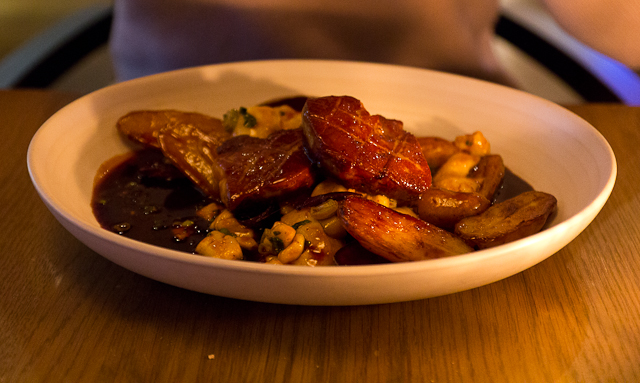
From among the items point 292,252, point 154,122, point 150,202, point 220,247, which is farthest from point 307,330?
point 154,122

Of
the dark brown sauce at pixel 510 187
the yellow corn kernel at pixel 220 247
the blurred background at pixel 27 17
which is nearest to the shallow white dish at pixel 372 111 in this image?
the dark brown sauce at pixel 510 187

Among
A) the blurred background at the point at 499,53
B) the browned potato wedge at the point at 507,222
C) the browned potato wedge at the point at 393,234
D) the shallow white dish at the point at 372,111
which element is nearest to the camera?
the shallow white dish at the point at 372,111

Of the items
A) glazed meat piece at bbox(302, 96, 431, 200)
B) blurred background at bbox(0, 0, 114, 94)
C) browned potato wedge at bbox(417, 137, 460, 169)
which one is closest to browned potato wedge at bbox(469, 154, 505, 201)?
browned potato wedge at bbox(417, 137, 460, 169)

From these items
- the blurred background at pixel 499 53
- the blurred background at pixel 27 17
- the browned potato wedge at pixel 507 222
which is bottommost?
the blurred background at pixel 27 17

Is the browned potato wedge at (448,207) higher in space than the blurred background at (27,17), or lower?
higher

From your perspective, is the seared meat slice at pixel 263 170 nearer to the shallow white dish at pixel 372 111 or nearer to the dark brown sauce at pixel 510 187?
the shallow white dish at pixel 372 111

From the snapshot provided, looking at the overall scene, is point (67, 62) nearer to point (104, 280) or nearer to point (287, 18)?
point (287, 18)

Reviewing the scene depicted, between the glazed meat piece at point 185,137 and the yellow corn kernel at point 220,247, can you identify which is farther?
the glazed meat piece at point 185,137
